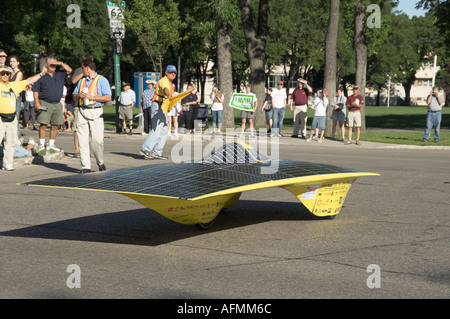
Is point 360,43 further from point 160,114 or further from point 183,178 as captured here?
point 183,178

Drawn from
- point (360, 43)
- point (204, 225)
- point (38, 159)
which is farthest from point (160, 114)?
point (360, 43)

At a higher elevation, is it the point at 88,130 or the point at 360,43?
the point at 360,43

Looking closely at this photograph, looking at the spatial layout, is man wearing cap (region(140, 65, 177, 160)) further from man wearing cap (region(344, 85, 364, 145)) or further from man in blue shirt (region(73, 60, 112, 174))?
man wearing cap (region(344, 85, 364, 145))

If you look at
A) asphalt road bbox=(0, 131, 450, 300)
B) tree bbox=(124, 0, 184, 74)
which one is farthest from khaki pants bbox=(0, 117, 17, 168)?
tree bbox=(124, 0, 184, 74)

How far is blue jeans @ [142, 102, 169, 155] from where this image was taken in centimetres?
1391

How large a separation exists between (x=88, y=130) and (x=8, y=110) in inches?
63.2

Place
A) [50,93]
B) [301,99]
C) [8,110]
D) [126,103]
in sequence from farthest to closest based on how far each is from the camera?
[126,103] → [301,99] → [50,93] → [8,110]

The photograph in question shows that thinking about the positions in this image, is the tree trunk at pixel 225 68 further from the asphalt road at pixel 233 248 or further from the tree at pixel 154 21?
the tree at pixel 154 21

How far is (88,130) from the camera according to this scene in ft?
38.6

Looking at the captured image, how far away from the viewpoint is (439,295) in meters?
4.91

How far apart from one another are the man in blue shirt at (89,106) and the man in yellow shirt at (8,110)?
4.33 ft
